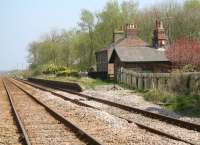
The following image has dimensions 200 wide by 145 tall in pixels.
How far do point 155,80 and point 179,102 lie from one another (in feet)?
37.4

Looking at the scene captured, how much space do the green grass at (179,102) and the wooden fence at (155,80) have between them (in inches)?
66.5

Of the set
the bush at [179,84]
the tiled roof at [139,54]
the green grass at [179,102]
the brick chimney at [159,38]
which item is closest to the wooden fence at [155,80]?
the bush at [179,84]

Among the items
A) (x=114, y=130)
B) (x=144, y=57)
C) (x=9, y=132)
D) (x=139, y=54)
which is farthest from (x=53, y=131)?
(x=139, y=54)

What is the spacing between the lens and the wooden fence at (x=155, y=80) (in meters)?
27.3

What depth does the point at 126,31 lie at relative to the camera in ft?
241

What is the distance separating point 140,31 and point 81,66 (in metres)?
16.7

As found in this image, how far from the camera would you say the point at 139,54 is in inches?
2208

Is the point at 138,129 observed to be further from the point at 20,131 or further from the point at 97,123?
the point at 20,131

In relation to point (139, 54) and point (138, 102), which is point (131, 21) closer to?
point (139, 54)

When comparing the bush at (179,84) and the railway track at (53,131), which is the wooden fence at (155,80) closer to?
the bush at (179,84)

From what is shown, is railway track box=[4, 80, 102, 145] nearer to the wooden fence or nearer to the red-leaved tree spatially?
the wooden fence

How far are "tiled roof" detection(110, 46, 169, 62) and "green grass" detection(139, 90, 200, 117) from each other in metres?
25.8

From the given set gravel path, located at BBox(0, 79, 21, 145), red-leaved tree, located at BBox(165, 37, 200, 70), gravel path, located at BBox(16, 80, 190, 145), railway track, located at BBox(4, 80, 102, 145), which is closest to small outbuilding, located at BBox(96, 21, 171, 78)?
red-leaved tree, located at BBox(165, 37, 200, 70)

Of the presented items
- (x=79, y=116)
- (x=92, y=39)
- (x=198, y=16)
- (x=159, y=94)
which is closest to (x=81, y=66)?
(x=92, y=39)
